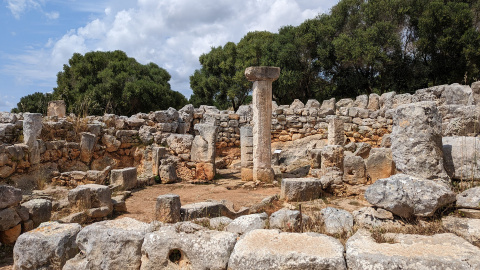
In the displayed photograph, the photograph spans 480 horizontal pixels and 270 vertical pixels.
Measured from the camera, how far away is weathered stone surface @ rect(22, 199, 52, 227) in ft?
17.3

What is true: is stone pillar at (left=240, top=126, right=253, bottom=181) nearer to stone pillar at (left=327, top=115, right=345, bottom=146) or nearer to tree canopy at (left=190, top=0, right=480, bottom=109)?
stone pillar at (left=327, top=115, right=345, bottom=146)

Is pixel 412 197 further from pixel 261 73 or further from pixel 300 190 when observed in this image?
pixel 261 73

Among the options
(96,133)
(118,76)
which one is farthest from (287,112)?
(118,76)

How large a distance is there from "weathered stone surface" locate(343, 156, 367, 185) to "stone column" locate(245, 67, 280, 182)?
253cm

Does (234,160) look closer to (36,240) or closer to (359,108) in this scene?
(359,108)

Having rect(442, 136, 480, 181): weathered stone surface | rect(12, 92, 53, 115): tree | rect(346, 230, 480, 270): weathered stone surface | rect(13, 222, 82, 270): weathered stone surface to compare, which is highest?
rect(12, 92, 53, 115): tree

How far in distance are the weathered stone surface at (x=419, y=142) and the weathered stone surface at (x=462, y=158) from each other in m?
0.22

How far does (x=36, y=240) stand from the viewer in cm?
354

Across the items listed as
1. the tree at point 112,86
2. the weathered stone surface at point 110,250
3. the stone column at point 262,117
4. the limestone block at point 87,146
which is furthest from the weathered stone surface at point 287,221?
the tree at point 112,86

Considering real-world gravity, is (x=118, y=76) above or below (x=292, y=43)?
below

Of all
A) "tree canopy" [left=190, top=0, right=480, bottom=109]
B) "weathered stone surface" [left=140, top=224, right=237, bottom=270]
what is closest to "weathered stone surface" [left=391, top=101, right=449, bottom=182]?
"weathered stone surface" [left=140, top=224, right=237, bottom=270]

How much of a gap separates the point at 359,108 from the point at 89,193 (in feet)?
33.2

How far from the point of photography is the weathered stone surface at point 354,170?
7.68 meters

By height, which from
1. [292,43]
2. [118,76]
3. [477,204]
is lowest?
[477,204]
